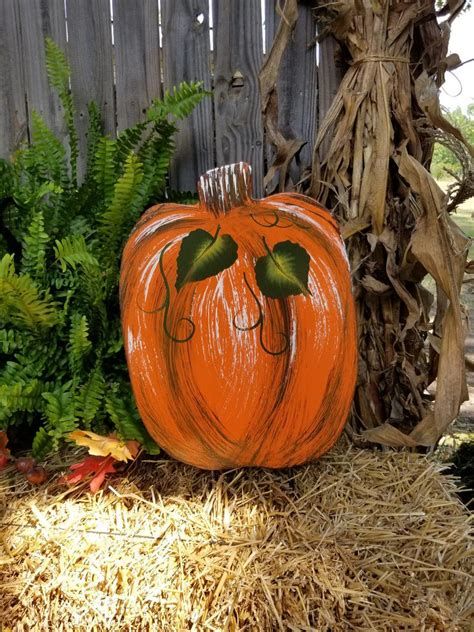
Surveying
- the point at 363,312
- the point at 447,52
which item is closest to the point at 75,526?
the point at 363,312

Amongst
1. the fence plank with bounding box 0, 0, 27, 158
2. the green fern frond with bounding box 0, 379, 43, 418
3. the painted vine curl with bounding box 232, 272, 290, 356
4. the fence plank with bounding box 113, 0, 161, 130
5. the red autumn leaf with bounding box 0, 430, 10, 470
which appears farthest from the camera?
the fence plank with bounding box 0, 0, 27, 158

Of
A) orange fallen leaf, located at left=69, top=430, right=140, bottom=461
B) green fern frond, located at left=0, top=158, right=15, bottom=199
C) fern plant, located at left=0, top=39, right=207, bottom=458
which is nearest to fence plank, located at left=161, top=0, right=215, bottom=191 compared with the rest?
fern plant, located at left=0, top=39, right=207, bottom=458

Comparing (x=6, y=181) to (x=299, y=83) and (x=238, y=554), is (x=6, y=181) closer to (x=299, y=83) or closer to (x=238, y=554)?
(x=299, y=83)

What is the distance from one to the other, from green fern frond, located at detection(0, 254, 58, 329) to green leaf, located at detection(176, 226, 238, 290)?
18.0 inches

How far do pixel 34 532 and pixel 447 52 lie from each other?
194 centimetres

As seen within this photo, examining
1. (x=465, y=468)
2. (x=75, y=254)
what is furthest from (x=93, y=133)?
(x=465, y=468)

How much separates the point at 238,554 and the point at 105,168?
51.2 inches

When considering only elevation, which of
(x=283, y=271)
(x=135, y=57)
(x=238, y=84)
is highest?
(x=135, y=57)

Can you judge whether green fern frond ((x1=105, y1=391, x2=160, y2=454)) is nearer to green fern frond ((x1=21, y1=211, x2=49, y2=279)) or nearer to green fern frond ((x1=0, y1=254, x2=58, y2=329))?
green fern frond ((x1=0, y1=254, x2=58, y2=329))

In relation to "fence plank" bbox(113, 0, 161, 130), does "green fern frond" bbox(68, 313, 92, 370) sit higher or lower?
lower

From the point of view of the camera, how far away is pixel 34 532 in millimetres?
1430

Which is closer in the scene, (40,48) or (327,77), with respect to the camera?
(327,77)

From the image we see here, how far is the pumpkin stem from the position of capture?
1.51 m

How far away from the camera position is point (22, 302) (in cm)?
156
